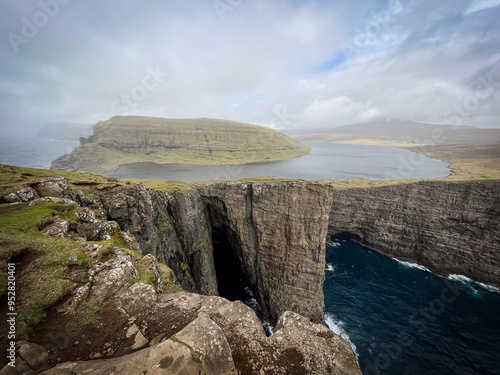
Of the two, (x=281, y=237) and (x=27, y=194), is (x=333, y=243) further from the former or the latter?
(x=27, y=194)

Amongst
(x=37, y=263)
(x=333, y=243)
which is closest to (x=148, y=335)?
(x=37, y=263)

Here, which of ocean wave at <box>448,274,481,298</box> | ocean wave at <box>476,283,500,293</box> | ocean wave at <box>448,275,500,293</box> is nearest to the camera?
ocean wave at <box>476,283,500,293</box>

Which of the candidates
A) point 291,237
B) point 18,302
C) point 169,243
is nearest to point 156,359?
point 18,302

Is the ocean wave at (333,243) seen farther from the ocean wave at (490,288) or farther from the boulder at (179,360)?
the boulder at (179,360)

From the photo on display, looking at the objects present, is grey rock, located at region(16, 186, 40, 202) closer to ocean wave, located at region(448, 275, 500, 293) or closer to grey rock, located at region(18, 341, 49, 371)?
grey rock, located at region(18, 341, 49, 371)

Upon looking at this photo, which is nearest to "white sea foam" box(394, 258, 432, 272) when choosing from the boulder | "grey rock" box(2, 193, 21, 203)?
the boulder

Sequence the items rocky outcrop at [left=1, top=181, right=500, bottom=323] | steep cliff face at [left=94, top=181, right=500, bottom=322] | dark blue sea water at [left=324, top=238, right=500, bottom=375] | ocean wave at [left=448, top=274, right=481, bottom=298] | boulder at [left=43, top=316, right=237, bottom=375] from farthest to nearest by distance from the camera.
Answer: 1. ocean wave at [left=448, top=274, right=481, bottom=298]
2. steep cliff face at [left=94, top=181, right=500, bottom=322]
3. rocky outcrop at [left=1, top=181, right=500, bottom=323]
4. dark blue sea water at [left=324, top=238, right=500, bottom=375]
5. boulder at [left=43, top=316, right=237, bottom=375]
